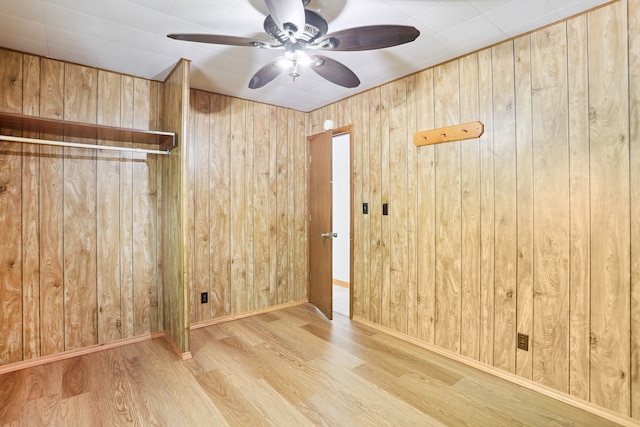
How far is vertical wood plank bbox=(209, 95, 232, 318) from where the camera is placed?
3.43 m

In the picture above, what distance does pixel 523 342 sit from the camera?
7.50 feet

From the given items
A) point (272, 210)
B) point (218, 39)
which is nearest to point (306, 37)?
point (218, 39)

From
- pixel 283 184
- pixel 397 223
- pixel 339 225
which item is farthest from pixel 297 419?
pixel 339 225

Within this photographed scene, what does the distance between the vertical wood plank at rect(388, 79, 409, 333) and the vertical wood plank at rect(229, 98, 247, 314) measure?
164cm

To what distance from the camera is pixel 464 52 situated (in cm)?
252

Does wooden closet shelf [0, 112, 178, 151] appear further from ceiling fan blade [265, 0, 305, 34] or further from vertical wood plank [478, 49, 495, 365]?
vertical wood plank [478, 49, 495, 365]

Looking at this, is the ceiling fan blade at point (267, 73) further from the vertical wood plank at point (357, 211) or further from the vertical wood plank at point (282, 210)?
the vertical wood plank at point (282, 210)

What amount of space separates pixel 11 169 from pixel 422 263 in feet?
11.3

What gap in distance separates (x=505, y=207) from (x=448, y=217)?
0.45m

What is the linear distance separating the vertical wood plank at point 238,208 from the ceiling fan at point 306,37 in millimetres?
1622

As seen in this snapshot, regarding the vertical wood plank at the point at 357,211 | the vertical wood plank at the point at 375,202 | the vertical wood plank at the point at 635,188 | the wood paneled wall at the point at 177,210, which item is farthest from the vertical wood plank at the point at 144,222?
the vertical wood plank at the point at 635,188

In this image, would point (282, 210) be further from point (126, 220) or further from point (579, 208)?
point (579, 208)

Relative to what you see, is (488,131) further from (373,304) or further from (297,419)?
(297,419)

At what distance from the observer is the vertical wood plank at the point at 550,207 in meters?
2.10
